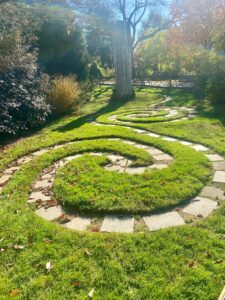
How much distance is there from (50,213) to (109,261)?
1119mm

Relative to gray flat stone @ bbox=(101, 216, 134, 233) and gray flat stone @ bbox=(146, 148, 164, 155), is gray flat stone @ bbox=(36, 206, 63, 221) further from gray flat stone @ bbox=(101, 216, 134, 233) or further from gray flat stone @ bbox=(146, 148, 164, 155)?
gray flat stone @ bbox=(146, 148, 164, 155)

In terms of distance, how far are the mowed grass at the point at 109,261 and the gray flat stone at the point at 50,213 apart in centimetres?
10

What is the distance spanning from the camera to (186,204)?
318cm

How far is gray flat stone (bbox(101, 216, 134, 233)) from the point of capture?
277 centimetres

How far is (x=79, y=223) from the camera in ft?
9.64

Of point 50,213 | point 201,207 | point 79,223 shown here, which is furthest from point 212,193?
point 50,213

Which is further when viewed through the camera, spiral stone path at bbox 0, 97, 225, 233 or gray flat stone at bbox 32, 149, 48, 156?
gray flat stone at bbox 32, 149, 48, 156

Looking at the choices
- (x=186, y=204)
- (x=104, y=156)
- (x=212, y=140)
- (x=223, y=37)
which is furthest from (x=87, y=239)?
(x=223, y=37)

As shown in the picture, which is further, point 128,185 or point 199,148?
point 199,148

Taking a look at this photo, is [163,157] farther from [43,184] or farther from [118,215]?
[43,184]

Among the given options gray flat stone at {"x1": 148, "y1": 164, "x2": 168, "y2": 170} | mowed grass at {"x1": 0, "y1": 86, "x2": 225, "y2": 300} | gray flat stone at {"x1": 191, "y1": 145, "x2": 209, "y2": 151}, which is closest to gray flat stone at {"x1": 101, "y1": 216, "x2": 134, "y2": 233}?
mowed grass at {"x1": 0, "y1": 86, "x2": 225, "y2": 300}

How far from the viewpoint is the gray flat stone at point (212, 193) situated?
3.33 meters

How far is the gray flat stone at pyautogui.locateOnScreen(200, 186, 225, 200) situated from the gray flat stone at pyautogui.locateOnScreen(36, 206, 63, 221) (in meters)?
1.79

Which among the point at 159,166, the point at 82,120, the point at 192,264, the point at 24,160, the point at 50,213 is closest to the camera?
the point at 192,264
